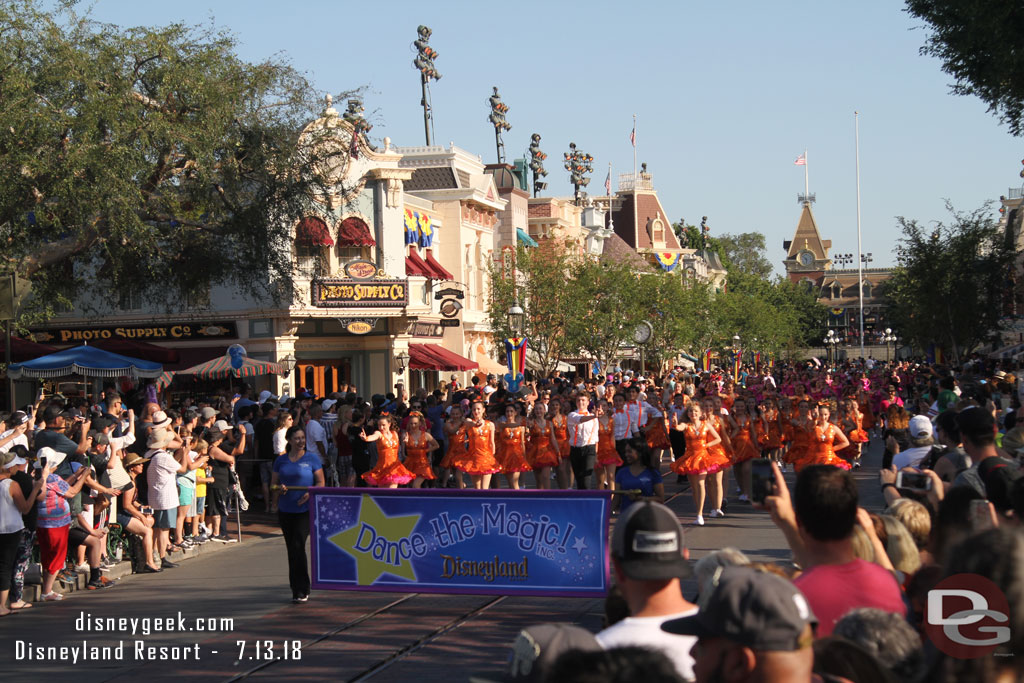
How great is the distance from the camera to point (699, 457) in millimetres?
15312

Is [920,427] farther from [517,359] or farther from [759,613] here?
[517,359]

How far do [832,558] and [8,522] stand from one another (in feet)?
27.9

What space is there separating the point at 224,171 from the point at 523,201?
30.8 metres

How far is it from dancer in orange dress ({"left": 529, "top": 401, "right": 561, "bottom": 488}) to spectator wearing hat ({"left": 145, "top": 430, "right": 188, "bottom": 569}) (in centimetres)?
574

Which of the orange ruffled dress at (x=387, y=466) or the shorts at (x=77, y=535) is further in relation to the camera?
the orange ruffled dress at (x=387, y=466)

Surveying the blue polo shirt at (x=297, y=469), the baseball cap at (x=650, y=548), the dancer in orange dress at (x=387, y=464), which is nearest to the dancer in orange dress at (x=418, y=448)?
the dancer in orange dress at (x=387, y=464)

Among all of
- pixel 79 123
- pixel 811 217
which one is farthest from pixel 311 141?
pixel 811 217

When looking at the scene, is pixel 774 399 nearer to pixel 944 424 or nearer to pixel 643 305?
pixel 944 424

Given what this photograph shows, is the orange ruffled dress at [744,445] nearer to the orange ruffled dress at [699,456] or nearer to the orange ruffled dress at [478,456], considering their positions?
the orange ruffled dress at [699,456]

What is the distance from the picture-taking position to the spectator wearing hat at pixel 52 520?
11250 millimetres

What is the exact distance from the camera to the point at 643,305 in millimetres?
47656

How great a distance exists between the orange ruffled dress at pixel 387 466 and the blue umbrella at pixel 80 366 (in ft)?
27.3

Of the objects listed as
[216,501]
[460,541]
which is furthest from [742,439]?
[460,541]

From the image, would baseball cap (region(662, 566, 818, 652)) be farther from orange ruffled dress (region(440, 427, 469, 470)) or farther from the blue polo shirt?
orange ruffled dress (region(440, 427, 469, 470))
